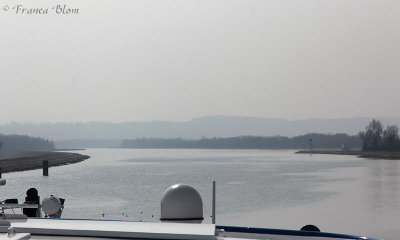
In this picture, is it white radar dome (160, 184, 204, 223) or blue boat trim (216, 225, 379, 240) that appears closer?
blue boat trim (216, 225, 379, 240)

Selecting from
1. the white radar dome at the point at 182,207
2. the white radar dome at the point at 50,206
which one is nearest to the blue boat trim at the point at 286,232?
the white radar dome at the point at 182,207

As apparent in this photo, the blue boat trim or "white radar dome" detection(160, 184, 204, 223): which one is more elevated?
"white radar dome" detection(160, 184, 204, 223)

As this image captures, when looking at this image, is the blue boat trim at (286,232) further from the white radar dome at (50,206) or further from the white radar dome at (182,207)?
the white radar dome at (50,206)

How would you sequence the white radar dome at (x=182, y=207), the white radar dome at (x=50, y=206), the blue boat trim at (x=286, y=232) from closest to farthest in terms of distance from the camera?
the blue boat trim at (x=286, y=232), the white radar dome at (x=182, y=207), the white radar dome at (x=50, y=206)

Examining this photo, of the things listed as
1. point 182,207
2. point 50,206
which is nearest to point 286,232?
point 182,207

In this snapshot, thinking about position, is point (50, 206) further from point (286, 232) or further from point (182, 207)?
point (286, 232)

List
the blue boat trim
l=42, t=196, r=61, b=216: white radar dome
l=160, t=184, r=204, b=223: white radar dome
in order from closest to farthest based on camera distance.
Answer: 1. the blue boat trim
2. l=160, t=184, r=204, b=223: white radar dome
3. l=42, t=196, r=61, b=216: white radar dome

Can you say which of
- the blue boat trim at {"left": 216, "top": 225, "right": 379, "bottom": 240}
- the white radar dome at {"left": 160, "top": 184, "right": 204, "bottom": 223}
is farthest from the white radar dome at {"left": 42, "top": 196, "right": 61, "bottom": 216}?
the blue boat trim at {"left": 216, "top": 225, "right": 379, "bottom": 240}

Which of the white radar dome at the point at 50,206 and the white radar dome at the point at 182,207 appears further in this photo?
the white radar dome at the point at 50,206

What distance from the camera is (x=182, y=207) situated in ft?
31.2

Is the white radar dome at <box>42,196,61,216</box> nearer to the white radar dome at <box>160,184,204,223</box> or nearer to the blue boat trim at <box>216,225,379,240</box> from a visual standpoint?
the white radar dome at <box>160,184,204,223</box>

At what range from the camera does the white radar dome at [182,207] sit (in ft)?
31.1

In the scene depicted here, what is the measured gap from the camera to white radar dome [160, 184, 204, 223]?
948 cm

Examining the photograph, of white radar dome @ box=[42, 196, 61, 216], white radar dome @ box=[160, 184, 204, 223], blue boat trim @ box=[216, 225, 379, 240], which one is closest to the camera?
blue boat trim @ box=[216, 225, 379, 240]
